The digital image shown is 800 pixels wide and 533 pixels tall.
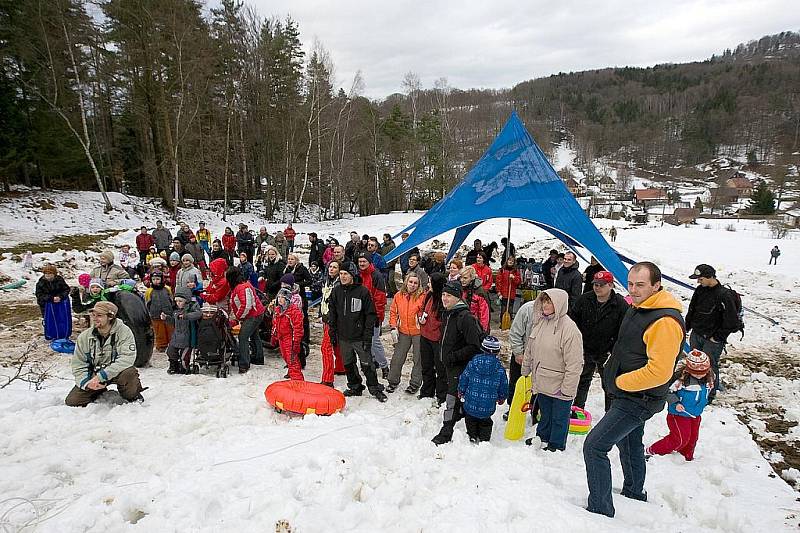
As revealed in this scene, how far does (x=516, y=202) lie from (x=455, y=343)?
4.21 m

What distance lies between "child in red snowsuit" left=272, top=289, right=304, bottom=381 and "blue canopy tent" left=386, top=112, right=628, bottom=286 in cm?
273

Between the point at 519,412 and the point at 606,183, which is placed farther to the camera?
the point at 606,183

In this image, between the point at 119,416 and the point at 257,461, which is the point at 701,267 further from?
the point at 119,416

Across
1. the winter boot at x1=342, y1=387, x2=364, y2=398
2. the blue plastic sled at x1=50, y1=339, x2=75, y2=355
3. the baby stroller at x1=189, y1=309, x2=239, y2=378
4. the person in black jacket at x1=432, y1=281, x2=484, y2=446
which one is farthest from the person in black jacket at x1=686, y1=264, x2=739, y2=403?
the blue plastic sled at x1=50, y1=339, x2=75, y2=355

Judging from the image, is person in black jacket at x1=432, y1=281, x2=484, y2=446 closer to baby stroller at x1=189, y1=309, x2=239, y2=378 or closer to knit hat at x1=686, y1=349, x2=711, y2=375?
knit hat at x1=686, y1=349, x2=711, y2=375

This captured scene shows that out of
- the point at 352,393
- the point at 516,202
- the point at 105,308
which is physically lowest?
the point at 352,393

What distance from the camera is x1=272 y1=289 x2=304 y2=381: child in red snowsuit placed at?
5.10 meters

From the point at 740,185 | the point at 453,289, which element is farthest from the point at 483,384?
the point at 740,185

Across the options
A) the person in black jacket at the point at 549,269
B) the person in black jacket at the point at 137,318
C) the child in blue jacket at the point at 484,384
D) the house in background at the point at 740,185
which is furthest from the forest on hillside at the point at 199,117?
the house in background at the point at 740,185

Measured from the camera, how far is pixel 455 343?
3965 mm

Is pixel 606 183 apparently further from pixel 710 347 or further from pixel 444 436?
pixel 444 436

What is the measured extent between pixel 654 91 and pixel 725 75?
19.1 meters

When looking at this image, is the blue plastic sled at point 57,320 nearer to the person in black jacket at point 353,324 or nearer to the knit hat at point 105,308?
the knit hat at point 105,308

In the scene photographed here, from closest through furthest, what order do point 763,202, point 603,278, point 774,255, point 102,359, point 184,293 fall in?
point 603,278 < point 102,359 < point 184,293 < point 774,255 < point 763,202
